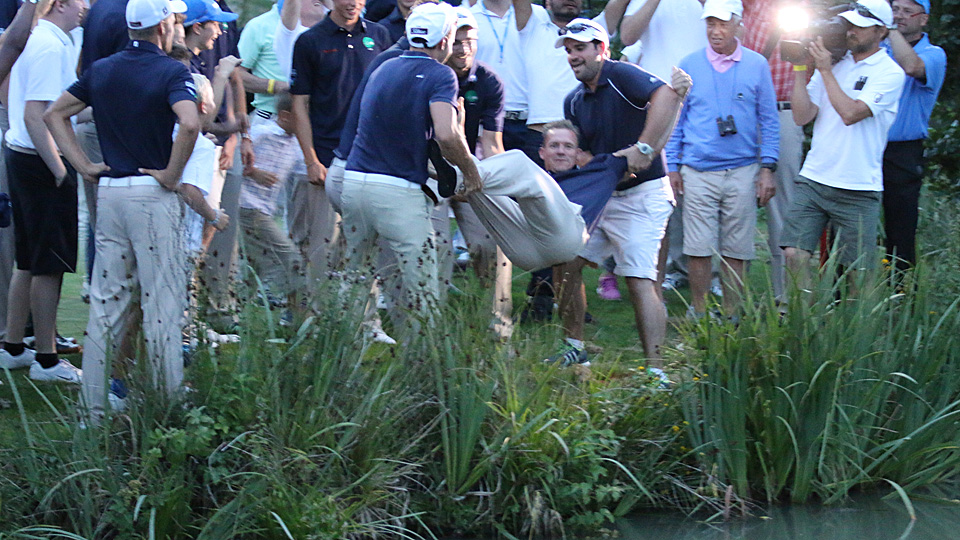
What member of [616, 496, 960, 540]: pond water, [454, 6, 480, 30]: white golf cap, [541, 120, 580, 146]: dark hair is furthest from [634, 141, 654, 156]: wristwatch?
[616, 496, 960, 540]: pond water

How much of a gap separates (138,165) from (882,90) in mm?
4115

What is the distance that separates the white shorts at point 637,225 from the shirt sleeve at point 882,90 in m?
1.29

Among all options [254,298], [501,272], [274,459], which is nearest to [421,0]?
[501,272]

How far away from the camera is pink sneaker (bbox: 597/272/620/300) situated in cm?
862

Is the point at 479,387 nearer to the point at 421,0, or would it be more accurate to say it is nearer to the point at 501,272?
the point at 501,272

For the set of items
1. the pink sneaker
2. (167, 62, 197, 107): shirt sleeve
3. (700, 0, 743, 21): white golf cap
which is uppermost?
(700, 0, 743, 21): white golf cap

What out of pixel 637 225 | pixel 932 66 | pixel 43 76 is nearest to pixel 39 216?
pixel 43 76

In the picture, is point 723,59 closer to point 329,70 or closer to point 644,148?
point 644,148

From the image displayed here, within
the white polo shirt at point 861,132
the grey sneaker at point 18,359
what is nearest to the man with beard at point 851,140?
the white polo shirt at point 861,132

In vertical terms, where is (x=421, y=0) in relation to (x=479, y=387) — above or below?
above

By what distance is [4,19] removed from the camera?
282 inches

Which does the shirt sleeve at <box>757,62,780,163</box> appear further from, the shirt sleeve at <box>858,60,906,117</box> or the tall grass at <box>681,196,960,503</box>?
the tall grass at <box>681,196,960,503</box>

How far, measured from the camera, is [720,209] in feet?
24.8

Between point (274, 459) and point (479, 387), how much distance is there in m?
0.89
